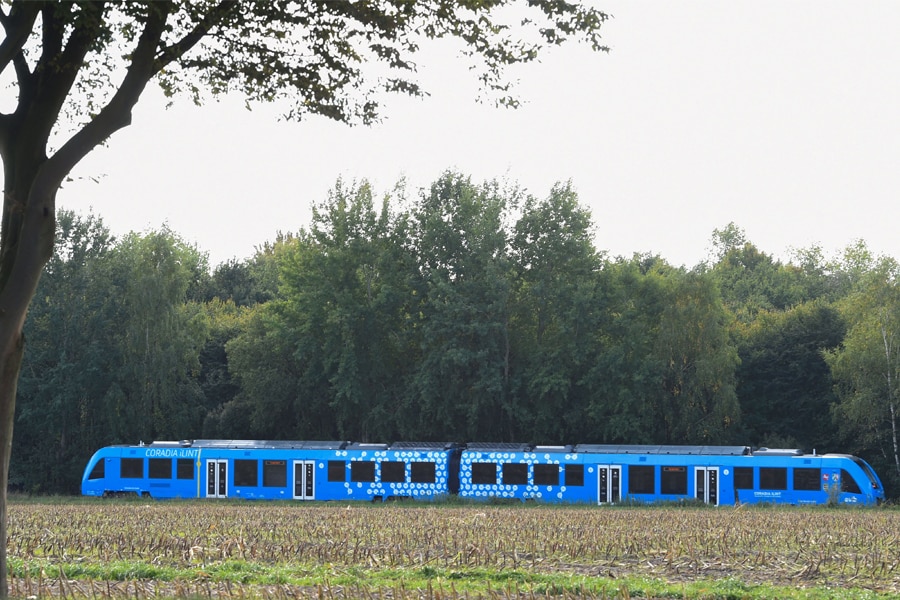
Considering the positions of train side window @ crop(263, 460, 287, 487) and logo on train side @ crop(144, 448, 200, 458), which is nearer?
train side window @ crop(263, 460, 287, 487)

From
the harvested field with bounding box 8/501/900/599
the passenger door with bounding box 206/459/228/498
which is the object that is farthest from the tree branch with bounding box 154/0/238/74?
the passenger door with bounding box 206/459/228/498

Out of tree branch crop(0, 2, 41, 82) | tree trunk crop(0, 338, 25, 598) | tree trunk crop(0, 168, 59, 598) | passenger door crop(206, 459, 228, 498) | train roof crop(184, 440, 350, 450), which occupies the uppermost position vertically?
tree branch crop(0, 2, 41, 82)

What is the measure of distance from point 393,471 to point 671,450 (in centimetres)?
1072

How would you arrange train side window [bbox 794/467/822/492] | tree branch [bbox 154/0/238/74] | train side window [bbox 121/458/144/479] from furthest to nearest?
train side window [bbox 121/458/144/479] → train side window [bbox 794/467/822/492] → tree branch [bbox 154/0/238/74]

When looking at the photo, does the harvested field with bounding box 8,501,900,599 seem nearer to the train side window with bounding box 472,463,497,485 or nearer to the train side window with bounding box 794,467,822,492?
the train side window with bounding box 794,467,822,492

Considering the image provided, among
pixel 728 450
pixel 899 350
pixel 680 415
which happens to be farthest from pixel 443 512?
pixel 899 350

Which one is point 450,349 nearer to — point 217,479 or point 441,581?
point 217,479

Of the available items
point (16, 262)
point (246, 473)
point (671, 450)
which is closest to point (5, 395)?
point (16, 262)

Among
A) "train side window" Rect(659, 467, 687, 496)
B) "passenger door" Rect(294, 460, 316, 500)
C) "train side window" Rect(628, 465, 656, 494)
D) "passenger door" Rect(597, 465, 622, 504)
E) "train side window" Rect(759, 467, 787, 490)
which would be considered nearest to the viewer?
"train side window" Rect(759, 467, 787, 490)

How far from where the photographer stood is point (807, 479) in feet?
138

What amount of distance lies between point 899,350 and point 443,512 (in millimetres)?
27091

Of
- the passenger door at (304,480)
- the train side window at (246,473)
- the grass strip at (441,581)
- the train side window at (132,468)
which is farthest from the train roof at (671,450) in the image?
the grass strip at (441,581)

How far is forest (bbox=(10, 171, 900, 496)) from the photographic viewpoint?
53.7 m

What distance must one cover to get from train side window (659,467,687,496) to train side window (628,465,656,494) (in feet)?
1.08
